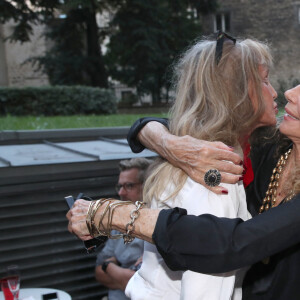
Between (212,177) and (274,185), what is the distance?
14.3 inches

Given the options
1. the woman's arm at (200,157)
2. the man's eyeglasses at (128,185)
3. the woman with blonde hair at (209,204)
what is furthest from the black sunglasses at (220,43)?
the man's eyeglasses at (128,185)

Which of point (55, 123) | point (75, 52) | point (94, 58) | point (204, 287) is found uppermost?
point (75, 52)

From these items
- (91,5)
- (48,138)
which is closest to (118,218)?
(48,138)

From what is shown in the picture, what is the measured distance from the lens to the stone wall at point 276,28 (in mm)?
2299

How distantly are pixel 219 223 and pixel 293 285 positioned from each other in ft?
1.17

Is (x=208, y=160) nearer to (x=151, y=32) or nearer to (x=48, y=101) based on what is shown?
(x=48, y=101)

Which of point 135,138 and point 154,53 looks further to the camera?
point 154,53

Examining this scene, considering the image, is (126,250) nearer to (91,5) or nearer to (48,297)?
(48,297)

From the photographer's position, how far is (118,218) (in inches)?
56.3

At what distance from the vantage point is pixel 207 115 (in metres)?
1.53

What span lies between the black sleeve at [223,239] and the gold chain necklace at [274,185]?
245 mm

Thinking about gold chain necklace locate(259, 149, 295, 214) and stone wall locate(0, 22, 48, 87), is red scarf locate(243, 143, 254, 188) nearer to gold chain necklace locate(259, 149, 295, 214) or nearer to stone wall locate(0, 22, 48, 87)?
gold chain necklace locate(259, 149, 295, 214)

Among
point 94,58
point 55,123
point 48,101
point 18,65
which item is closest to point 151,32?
point 94,58

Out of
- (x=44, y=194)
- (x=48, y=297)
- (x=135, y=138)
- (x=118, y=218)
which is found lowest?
(x=48, y=297)
